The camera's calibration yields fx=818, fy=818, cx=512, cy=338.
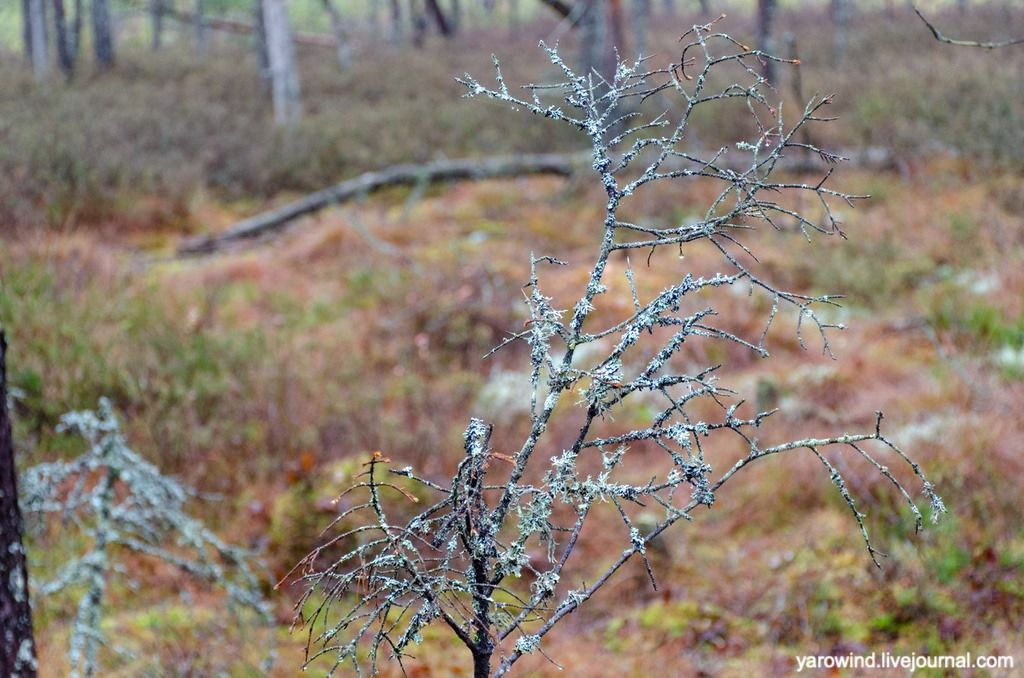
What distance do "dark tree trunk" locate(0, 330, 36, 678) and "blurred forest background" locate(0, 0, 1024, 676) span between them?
82cm

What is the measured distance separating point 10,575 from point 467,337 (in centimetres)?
436

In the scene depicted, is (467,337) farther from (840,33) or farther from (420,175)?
(840,33)

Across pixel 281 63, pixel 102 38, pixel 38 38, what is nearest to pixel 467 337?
pixel 281 63

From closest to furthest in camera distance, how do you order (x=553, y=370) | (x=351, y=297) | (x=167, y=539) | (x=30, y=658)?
(x=553, y=370) → (x=30, y=658) → (x=167, y=539) → (x=351, y=297)

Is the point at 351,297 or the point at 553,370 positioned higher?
the point at 553,370

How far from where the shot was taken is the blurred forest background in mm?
3477

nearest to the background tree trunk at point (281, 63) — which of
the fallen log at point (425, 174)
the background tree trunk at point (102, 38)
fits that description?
the fallen log at point (425, 174)

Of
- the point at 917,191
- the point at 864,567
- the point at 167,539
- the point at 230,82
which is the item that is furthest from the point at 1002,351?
the point at 230,82

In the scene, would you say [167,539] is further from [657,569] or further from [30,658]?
[657,569]

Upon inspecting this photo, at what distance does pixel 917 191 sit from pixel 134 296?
769 centimetres

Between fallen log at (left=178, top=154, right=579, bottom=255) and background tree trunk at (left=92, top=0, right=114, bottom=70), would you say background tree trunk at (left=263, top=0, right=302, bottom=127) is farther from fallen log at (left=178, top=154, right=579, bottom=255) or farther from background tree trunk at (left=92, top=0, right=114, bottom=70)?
background tree trunk at (left=92, top=0, right=114, bottom=70)

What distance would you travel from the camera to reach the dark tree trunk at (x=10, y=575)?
2.24 metres

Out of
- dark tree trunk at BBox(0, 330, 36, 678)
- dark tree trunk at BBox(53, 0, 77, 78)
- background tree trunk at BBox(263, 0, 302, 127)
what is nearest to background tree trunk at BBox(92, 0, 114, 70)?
dark tree trunk at BBox(53, 0, 77, 78)

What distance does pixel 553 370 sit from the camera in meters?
1.31
